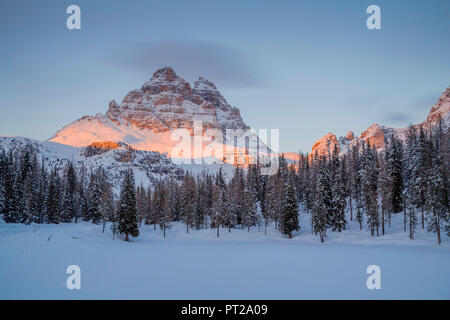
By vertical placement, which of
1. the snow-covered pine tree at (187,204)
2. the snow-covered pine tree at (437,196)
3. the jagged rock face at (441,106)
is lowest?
the snow-covered pine tree at (187,204)

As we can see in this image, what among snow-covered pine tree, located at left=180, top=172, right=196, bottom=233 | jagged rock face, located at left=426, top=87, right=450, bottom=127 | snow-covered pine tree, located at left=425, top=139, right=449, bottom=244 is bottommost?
snow-covered pine tree, located at left=180, top=172, right=196, bottom=233

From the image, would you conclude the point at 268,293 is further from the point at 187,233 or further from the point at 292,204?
the point at 187,233

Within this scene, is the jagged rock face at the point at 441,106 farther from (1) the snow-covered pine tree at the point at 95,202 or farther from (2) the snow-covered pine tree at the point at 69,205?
(2) the snow-covered pine tree at the point at 69,205

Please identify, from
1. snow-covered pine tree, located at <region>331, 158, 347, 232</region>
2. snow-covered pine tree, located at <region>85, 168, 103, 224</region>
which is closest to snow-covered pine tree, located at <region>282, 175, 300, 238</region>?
snow-covered pine tree, located at <region>331, 158, 347, 232</region>

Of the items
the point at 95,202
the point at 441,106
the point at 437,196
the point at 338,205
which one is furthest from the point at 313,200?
the point at 441,106

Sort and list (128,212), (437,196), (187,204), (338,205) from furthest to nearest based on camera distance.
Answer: (187,204), (338,205), (128,212), (437,196)

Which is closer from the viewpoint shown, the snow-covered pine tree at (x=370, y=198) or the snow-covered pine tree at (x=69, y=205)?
the snow-covered pine tree at (x=370, y=198)

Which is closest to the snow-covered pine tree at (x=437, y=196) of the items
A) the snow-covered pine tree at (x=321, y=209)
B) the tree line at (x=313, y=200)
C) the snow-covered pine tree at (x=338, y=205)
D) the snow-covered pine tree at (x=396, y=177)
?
the tree line at (x=313, y=200)

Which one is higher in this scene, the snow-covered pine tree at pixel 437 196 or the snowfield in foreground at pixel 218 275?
the snow-covered pine tree at pixel 437 196

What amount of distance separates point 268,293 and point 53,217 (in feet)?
195

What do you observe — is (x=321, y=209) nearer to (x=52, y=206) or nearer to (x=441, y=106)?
(x=52, y=206)

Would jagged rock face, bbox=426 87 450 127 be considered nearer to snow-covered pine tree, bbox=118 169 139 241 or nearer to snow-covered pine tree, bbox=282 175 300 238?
snow-covered pine tree, bbox=282 175 300 238

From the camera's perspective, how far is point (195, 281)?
19969 mm
